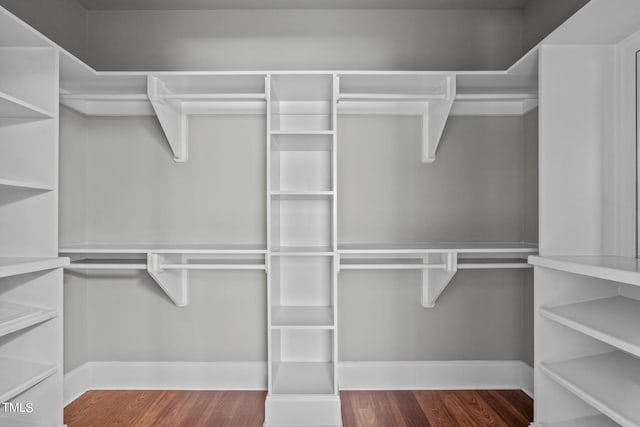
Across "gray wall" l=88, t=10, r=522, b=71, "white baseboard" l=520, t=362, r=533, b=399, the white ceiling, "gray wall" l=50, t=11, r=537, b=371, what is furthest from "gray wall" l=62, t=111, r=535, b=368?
the white ceiling

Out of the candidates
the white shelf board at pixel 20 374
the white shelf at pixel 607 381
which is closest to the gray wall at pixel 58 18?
the white shelf board at pixel 20 374

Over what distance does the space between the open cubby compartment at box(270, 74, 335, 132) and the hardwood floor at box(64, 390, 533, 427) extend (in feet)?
5.41

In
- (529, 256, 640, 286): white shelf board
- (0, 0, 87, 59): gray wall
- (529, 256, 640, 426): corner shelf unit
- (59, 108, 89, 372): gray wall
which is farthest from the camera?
(59, 108, 89, 372): gray wall

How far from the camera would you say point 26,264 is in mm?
1792

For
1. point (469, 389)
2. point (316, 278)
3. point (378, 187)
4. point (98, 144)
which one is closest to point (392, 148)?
point (378, 187)

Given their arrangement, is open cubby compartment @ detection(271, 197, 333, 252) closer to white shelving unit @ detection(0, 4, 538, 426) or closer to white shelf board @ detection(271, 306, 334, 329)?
white shelving unit @ detection(0, 4, 538, 426)

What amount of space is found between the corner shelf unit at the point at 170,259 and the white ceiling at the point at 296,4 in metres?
1.53

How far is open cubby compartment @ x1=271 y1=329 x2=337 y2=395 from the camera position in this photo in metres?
2.48

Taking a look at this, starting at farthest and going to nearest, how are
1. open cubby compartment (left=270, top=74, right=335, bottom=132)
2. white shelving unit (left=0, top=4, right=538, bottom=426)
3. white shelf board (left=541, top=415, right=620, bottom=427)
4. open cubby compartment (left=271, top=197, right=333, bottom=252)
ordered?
open cubby compartment (left=271, top=197, right=333, bottom=252) < open cubby compartment (left=270, top=74, right=335, bottom=132) < white shelving unit (left=0, top=4, right=538, bottom=426) < white shelf board (left=541, top=415, right=620, bottom=427)

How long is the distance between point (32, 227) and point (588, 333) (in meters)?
2.49

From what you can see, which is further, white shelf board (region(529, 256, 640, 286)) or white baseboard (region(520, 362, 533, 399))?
white baseboard (region(520, 362, 533, 399))

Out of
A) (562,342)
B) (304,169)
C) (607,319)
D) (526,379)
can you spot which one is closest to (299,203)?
(304,169)

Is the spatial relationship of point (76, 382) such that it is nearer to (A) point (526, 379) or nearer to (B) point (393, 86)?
(B) point (393, 86)

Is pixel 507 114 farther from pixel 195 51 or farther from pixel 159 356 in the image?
pixel 159 356
